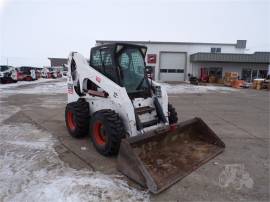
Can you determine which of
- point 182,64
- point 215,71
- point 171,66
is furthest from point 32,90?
point 215,71

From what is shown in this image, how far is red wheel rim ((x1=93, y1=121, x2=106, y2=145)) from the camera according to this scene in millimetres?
4250

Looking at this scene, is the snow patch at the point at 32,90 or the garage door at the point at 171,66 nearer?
the snow patch at the point at 32,90

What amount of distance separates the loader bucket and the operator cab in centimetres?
105

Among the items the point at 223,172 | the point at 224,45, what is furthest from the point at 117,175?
the point at 224,45

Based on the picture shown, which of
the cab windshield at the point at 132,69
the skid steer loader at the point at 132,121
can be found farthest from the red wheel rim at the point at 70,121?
the cab windshield at the point at 132,69

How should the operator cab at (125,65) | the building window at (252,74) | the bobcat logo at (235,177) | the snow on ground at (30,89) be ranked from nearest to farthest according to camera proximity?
the bobcat logo at (235,177) → the operator cab at (125,65) → the snow on ground at (30,89) → the building window at (252,74)

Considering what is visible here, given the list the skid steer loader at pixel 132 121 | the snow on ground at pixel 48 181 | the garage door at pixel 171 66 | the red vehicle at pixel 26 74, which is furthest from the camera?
the garage door at pixel 171 66

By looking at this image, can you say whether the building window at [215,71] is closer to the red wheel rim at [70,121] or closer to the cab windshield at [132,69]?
the cab windshield at [132,69]

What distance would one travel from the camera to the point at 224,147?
457cm

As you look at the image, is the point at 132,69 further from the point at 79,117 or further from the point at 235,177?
the point at 235,177

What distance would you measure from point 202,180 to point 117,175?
1.29 meters

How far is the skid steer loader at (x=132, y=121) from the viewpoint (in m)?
3.39

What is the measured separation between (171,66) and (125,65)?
2722 cm

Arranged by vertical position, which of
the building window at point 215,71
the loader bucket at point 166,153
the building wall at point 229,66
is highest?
the building wall at point 229,66
